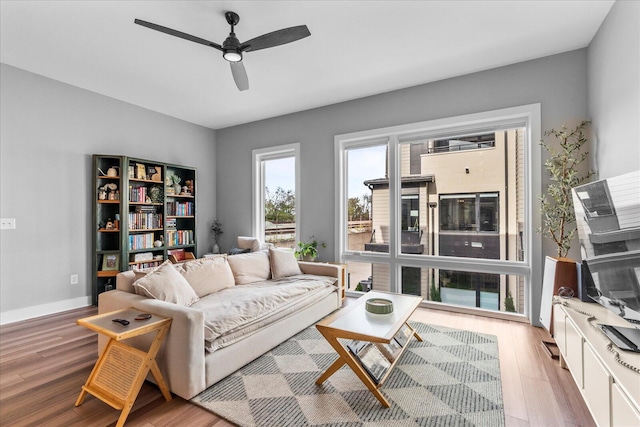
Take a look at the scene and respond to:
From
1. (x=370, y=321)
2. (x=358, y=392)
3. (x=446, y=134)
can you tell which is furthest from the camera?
(x=446, y=134)

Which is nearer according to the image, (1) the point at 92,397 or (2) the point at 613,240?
(2) the point at 613,240

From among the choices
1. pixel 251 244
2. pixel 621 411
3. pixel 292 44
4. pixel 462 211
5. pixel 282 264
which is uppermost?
pixel 292 44

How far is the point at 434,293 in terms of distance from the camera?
388cm

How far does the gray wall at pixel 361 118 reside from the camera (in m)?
3.10

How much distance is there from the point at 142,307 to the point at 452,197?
136 inches

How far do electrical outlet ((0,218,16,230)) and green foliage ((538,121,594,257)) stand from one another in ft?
18.3

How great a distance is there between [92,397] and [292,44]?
3213 mm

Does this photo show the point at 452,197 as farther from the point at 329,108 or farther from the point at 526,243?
the point at 329,108

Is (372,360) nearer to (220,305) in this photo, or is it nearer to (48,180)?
(220,305)

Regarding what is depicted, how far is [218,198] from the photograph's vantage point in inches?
226

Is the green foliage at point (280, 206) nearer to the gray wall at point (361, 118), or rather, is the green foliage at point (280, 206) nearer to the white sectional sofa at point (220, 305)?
the gray wall at point (361, 118)

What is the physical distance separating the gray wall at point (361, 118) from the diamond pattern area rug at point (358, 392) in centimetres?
154

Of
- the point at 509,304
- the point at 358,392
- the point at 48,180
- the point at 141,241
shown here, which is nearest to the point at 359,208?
the point at 509,304

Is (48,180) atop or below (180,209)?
atop
